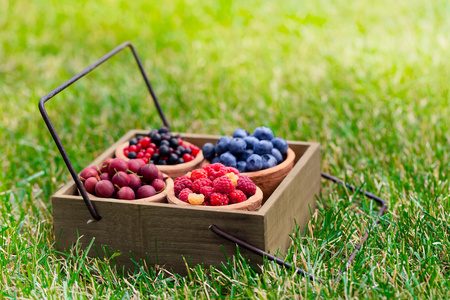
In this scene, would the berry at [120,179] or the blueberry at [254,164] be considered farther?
the blueberry at [254,164]

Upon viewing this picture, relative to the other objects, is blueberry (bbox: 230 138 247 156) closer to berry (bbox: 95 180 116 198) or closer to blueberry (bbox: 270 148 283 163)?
blueberry (bbox: 270 148 283 163)

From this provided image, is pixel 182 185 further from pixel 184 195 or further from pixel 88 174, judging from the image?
pixel 88 174

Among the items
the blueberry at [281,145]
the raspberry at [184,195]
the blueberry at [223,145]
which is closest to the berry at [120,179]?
the raspberry at [184,195]

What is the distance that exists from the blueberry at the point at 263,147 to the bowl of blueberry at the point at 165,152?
0.84 ft

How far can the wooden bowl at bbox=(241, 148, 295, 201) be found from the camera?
2438 mm

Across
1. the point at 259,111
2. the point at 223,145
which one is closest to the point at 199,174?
the point at 223,145

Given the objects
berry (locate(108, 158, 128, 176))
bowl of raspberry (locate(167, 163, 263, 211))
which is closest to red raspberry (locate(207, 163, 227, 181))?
bowl of raspberry (locate(167, 163, 263, 211))

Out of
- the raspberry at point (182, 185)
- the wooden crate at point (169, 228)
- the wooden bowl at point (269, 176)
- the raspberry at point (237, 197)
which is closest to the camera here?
the wooden crate at point (169, 228)

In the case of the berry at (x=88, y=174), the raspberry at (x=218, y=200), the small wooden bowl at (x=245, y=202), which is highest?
the berry at (x=88, y=174)

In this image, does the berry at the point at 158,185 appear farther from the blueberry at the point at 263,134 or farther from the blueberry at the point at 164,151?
the blueberry at the point at 263,134

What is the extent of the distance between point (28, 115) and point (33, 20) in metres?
1.99

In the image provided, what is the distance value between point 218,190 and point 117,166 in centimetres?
41

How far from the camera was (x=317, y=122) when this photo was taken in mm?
3576

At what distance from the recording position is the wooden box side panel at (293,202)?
213cm
